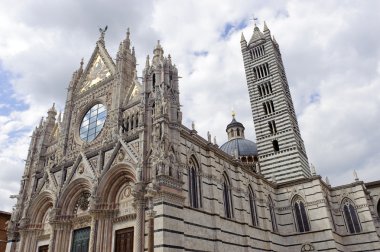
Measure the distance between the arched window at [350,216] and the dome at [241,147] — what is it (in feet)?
50.6

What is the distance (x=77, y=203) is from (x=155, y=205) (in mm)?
6909

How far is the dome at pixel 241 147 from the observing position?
134 ft

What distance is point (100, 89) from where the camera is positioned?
22.5 metres

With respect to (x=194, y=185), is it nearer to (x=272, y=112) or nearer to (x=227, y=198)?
(x=227, y=198)

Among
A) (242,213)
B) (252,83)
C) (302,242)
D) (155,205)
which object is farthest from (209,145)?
(252,83)

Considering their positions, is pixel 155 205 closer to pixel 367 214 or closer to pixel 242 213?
pixel 242 213

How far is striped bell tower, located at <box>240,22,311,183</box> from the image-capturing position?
31.3 meters

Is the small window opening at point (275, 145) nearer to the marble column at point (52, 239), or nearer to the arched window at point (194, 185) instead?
the arched window at point (194, 185)

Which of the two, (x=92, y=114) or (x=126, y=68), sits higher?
(x=126, y=68)

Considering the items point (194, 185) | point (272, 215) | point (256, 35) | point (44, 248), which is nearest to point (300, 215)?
point (272, 215)

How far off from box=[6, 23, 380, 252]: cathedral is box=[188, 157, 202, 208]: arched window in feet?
0.19

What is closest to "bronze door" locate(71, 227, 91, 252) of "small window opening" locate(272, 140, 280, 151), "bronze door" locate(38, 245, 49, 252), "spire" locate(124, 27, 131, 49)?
"bronze door" locate(38, 245, 49, 252)

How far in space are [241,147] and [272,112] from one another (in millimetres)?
8732

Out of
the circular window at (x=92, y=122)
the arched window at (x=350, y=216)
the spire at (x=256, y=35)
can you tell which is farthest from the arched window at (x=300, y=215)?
the spire at (x=256, y=35)
